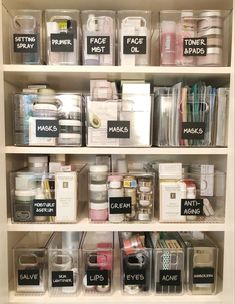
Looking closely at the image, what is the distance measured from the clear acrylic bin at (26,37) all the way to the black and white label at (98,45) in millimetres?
167

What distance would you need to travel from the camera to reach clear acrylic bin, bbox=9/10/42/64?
85 centimetres

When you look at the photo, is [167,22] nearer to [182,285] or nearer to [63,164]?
[63,164]

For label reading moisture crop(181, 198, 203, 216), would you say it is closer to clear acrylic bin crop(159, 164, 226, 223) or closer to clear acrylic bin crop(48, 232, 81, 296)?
clear acrylic bin crop(159, 164, 226, 223)

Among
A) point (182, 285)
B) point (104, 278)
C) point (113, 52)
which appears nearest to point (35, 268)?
point (104, 278)

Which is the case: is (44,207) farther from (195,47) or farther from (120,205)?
(195,47)

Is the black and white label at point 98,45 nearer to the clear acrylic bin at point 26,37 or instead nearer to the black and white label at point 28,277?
the clear acrylic bin at point 26,37

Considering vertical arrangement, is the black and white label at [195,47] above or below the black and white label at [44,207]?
above

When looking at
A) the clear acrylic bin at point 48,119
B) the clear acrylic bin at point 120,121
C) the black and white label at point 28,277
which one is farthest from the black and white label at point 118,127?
the black and white label at point 28,277

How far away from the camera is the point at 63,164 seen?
952mm

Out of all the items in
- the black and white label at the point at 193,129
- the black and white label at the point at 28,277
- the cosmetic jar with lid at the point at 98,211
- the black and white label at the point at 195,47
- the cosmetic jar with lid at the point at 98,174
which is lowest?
the black and white label at the point at 28,277

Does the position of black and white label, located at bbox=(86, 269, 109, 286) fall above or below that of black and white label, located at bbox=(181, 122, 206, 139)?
below

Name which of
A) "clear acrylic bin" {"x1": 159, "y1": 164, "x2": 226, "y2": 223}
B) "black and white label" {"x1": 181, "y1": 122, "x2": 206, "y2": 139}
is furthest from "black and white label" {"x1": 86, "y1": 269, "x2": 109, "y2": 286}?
"black and white label" {"x1": 181, "y1": 122, "x2": 206, "y2": 139}

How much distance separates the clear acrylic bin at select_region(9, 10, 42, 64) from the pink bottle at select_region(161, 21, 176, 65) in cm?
40

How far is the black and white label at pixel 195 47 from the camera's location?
843 millimetres
